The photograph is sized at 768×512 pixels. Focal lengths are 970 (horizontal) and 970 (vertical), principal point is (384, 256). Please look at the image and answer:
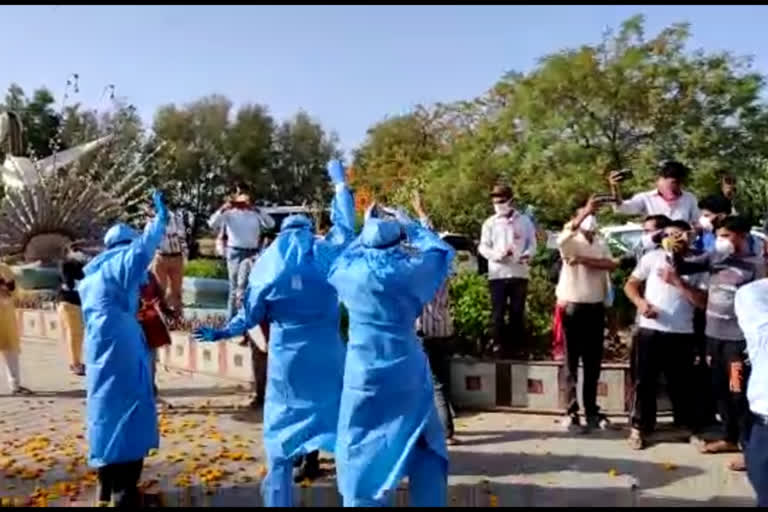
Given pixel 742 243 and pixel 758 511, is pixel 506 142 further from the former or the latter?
pixel 758 511

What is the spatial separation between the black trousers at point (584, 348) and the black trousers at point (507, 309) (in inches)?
42.1

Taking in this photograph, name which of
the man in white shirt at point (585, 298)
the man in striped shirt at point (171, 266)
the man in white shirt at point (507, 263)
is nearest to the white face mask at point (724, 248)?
the man in white shirt at point (585, 298)

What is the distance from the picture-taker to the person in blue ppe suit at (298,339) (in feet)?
17.0

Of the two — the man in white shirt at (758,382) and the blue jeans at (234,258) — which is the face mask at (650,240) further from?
the blue jeans at (234,258)

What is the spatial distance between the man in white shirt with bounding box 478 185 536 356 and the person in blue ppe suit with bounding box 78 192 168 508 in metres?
3.29

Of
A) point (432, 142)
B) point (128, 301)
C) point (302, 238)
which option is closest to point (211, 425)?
point (128, 301)

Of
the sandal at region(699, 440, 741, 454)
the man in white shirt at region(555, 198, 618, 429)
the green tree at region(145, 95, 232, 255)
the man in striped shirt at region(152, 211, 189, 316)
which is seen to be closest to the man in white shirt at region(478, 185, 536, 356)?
the man in white shirt at region(555, 198, 618, 429)

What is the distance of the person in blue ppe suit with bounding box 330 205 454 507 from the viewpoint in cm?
436

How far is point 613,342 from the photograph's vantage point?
806 cm

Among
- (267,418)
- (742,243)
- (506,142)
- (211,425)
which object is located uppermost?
(506,142)

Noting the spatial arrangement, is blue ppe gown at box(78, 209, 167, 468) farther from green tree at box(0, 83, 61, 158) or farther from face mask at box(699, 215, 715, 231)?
green tree at box(0, 83, 61, 158)

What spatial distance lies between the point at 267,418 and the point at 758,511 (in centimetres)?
265

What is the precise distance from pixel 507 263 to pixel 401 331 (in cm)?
359

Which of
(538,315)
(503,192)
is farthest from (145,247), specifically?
(538,315)
